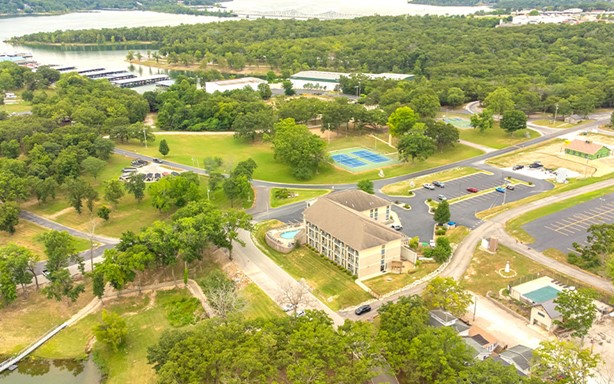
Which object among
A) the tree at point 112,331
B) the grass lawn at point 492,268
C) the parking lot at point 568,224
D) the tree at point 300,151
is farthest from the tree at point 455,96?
the tree at point 112,331

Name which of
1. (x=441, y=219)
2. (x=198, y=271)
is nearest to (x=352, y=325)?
(x=198, y=271)

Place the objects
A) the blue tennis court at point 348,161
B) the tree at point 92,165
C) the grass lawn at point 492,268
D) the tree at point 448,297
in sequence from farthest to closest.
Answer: the blue tennis court at point 348,161, the tree at point 92,165, the grass lawn at point 492,268, the tree at point 448,297

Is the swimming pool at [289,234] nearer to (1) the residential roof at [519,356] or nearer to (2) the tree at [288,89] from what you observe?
(1) the residential roof at [519,356]

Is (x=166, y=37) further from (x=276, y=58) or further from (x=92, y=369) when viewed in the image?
(x=92, y=369)

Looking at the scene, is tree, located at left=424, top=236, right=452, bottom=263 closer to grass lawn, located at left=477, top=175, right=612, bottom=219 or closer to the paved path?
grass lawn, located at left=477, top=175, right=612, bottom=219

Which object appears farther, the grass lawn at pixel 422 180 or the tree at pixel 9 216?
the grass lawn at pixel 422 180

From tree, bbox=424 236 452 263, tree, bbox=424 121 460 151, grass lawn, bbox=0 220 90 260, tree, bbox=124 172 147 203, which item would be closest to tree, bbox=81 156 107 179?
tree, bbox=124 172 147 203

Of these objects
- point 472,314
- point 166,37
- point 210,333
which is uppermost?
point 166,37
